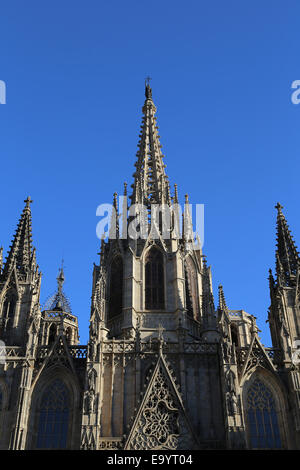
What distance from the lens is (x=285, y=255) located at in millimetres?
40250

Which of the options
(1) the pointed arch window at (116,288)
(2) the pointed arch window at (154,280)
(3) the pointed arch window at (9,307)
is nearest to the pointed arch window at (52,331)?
(1) the pointed arch window at (116,288)

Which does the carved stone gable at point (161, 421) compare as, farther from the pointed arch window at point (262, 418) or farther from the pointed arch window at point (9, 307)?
the pointed arch window at point (9, 307)

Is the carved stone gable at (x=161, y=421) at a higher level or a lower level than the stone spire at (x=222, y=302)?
lower

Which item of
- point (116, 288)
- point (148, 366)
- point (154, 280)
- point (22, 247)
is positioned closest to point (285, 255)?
point (154, 280)

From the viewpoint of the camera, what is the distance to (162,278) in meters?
40.3

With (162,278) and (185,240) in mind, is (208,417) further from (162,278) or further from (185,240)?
(185,240)

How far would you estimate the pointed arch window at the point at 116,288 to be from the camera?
3975cm

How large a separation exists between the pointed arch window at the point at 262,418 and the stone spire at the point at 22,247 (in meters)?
17.2

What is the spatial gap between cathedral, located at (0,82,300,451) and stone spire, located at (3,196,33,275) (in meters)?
0.09

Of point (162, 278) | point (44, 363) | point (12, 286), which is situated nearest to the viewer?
point (44, 363)

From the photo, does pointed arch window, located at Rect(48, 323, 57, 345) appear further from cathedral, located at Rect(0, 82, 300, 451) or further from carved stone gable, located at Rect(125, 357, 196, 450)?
carved stone gable, located at Rect(125, 357, 196, 450)

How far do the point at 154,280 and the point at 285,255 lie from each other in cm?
949
